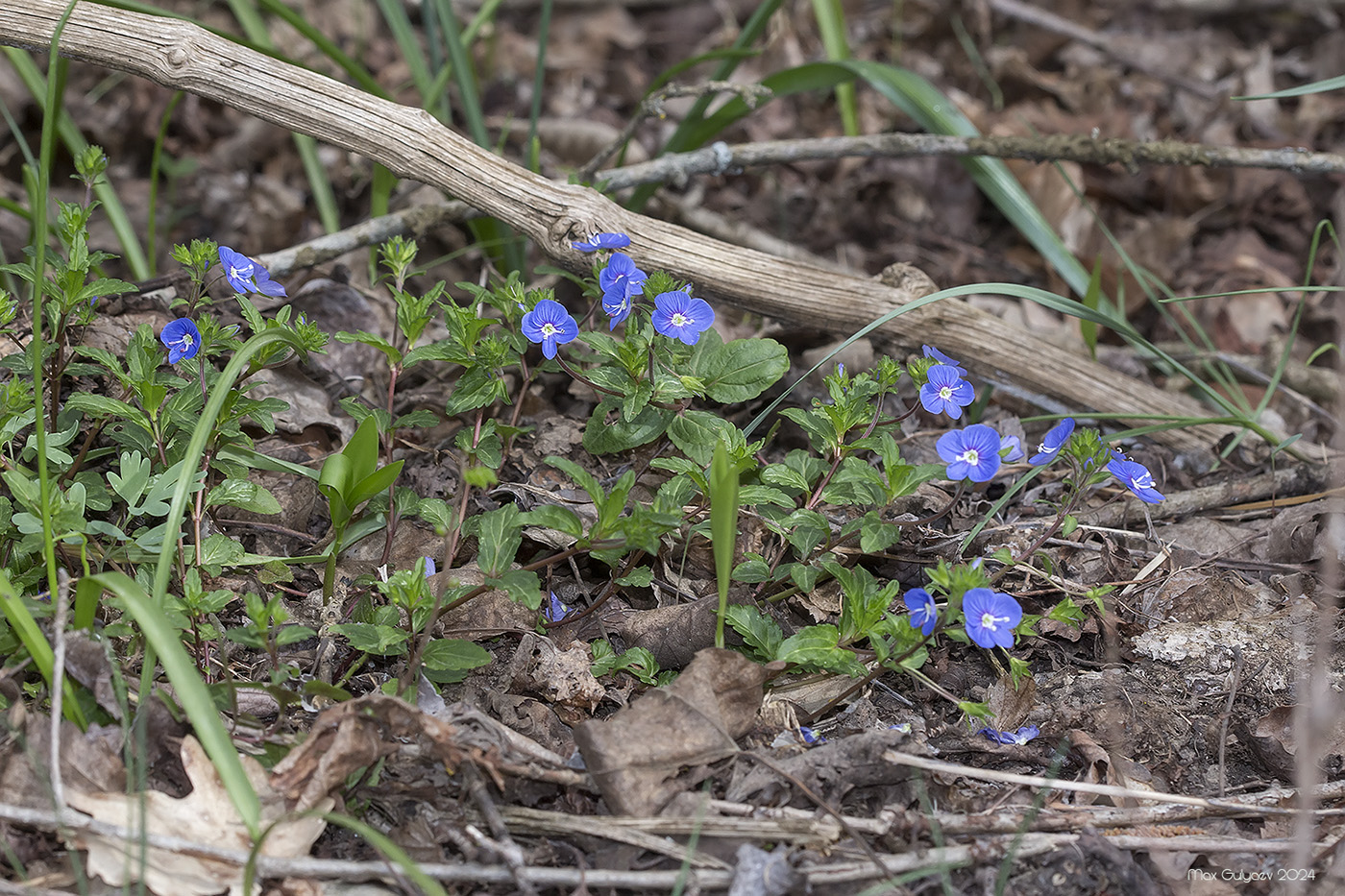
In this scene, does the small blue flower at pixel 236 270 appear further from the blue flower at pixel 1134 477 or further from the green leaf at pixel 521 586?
the blue flower at pixel 1134 477

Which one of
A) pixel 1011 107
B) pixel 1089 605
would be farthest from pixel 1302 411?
pixel 1011 107

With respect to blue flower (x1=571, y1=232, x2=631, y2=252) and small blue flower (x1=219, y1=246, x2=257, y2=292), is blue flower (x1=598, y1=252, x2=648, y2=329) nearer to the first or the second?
blue flower (x1=571, y1=232, x2=631, y2=252)

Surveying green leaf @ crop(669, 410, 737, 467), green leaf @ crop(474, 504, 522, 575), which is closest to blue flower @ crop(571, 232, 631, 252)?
green leaf @ crop(669, 410, 737, 467)

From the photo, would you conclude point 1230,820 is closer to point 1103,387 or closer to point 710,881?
point 710,881

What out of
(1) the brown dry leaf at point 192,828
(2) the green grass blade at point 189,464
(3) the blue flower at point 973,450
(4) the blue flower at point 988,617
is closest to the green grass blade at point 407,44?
(2) the green grass blade at point 189,464

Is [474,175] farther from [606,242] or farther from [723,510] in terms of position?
[723,510]
